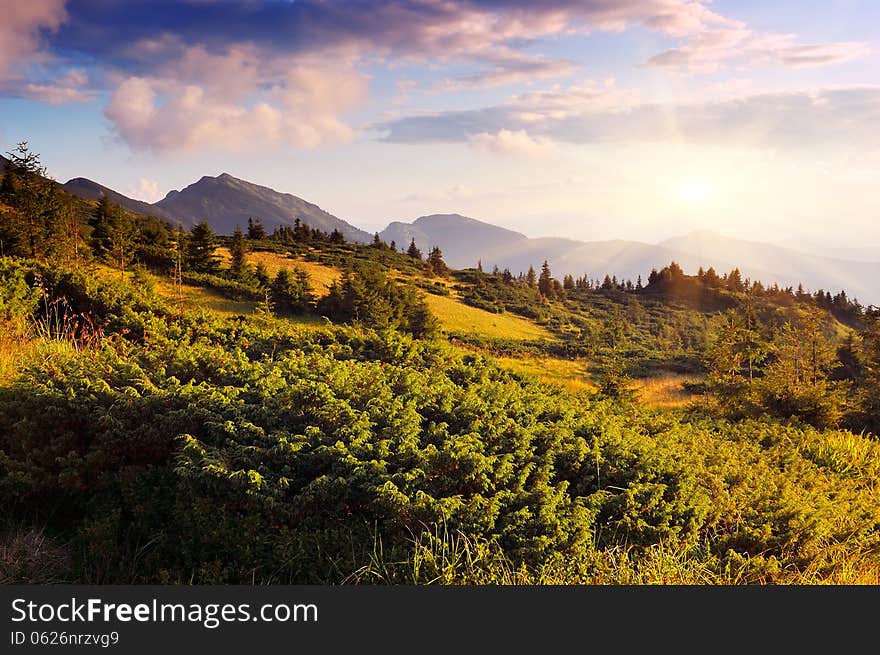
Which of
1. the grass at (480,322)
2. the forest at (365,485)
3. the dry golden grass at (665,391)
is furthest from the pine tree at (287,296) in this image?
the forest at (365,485)

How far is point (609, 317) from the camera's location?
59.6 meters

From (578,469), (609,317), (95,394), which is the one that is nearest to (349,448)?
(578,469)

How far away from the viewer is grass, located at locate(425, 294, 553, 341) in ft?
130

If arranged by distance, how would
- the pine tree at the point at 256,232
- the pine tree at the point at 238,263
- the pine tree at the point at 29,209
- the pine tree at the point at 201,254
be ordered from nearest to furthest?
1. the pine tree at the point at 29,209
2. the pine tree at the point at 201,254
3. the pine tree at the point at 238,263
4. the pine tree at the point at 256,232

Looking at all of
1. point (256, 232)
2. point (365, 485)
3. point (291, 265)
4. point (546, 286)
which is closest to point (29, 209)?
point (291, 265)

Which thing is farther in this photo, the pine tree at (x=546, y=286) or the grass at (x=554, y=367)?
the pine tree at (x=546, y=286)

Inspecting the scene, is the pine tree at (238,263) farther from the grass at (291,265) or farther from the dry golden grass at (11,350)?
the dry golden grass at (11,350)

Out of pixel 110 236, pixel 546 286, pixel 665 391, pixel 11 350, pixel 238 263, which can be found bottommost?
pixel 665 391

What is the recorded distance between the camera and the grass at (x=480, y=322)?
39594 mm

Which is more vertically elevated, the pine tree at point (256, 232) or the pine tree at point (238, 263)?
the pine tree at point (256, 232)

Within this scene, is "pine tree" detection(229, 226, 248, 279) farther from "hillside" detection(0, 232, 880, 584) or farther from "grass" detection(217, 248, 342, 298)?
"hillside" detection(0, 232, 880, 584)

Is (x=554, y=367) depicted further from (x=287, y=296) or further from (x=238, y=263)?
(x=238, y=263)

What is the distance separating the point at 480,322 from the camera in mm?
42812

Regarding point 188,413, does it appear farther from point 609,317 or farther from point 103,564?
point 609,317
